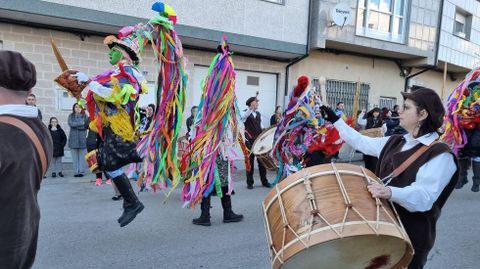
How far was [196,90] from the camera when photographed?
10.5 metres

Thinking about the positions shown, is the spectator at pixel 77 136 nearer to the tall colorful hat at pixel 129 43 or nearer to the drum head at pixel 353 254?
the tall colorful hat at pixel 129 43

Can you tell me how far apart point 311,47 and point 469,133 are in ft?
20.4

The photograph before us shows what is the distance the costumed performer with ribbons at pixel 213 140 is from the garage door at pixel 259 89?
5925 mm

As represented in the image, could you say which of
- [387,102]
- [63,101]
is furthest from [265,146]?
[387,102]

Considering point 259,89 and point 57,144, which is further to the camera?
point 259,89

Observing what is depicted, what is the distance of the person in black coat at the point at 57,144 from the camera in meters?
7.86

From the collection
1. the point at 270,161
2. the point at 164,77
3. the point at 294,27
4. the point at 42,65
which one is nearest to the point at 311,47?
the point at 294,27

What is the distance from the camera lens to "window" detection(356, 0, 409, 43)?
12.8 m

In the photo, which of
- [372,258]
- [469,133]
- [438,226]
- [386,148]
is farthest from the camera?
[469,133]

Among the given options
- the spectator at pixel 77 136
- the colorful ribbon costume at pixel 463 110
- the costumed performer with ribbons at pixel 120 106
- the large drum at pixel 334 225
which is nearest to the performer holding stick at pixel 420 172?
the large drum at pixel 334 225

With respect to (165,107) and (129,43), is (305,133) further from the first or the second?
(129,43)

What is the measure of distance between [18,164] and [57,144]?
6735 millimetres

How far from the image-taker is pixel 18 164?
5.57 ft

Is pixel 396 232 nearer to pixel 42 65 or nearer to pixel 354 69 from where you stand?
pixel 42 65
